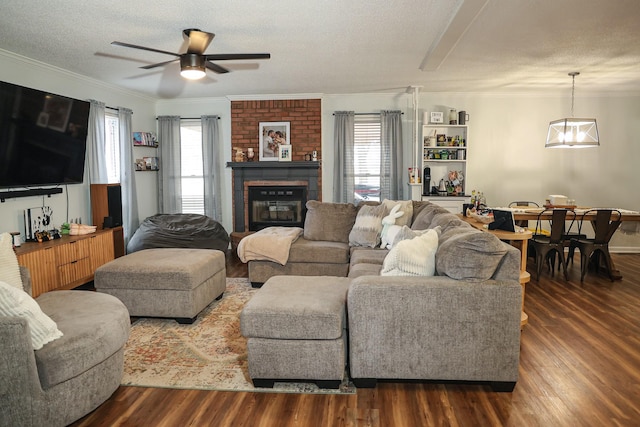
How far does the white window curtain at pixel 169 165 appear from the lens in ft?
23.0

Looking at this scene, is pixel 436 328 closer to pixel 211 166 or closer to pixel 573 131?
pixel 573 131

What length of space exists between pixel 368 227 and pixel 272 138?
289cm

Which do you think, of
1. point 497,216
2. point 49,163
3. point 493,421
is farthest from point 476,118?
point 49,163

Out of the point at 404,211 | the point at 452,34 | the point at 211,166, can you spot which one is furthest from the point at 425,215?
the point at 211,166

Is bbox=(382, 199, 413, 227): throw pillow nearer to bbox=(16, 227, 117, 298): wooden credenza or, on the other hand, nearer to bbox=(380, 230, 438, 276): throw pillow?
bbox=(380, 230, 438, 276): throw pillow

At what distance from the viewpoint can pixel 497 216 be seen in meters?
3.68

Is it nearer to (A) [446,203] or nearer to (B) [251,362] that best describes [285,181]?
(A) [446,203]

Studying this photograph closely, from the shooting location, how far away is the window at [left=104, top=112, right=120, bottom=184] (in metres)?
5.92

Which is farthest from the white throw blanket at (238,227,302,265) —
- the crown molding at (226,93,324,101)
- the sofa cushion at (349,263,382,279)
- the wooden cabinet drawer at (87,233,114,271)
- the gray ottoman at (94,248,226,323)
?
the crown molding at (226,93,324,101)

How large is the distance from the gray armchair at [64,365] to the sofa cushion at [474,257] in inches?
77.5

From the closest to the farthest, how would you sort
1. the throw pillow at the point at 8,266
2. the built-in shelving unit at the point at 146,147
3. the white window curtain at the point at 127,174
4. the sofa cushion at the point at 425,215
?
the throw pillow at the point at 8,266
the sofa cushion at the point at 425,215
the white window curtain at the point at 127,174
the built-in shelving unit at the point at 146,147

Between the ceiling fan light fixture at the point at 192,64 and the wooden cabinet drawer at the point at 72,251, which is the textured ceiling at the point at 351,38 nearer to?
the ceiling fan light fixture at the point at 192,64

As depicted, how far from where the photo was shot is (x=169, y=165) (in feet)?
23.0

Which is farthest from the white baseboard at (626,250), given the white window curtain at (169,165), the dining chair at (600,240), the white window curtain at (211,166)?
the white window curtain at (169,165)
